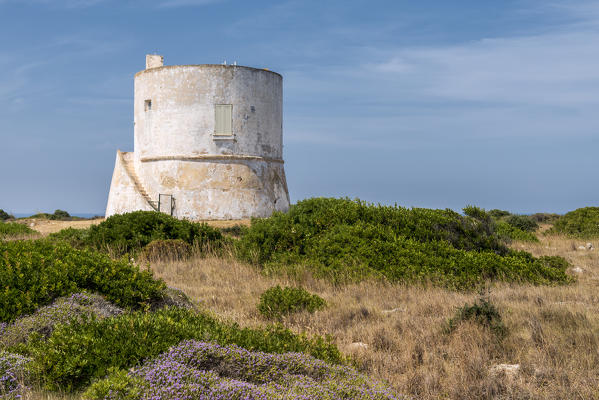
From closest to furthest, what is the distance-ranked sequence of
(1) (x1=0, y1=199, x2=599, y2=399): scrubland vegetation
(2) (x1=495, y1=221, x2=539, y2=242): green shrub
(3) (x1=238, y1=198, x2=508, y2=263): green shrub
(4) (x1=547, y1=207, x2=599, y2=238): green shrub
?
1. (1) (x1=0, y1=199, x2=599, y2=399): scrubland vegetation
2. (3) (x1=238, y1=198, x2=508, y2=263): green shrub
3. (2) (x1=495, y1=221, x2=539, y2=242): green shrub
4. (4) (x1=547, y1=207, x2=599, y2=238): green shrub

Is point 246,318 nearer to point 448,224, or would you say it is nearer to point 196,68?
point 448,224

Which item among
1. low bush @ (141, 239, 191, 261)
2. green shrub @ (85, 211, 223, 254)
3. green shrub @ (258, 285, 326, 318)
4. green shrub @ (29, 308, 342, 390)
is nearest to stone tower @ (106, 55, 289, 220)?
green shrub @ (85, 211, 223, 254)

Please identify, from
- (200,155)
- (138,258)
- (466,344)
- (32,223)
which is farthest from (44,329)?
(32,223)

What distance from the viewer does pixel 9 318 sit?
17.4 feet

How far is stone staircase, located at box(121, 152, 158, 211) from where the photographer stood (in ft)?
86.4

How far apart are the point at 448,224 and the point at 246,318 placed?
634 cm

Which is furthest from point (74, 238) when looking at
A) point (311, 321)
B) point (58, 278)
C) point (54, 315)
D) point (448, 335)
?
point (448, 335)

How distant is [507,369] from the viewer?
4777 mm

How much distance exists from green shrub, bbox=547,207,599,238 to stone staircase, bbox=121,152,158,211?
18711mm

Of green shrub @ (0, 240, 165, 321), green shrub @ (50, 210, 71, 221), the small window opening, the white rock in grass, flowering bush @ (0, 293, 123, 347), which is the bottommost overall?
the white rock in grass

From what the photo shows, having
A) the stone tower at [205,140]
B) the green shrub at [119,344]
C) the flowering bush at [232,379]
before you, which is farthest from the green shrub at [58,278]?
the stone tower at [205,140]

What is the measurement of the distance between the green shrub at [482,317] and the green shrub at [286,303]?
183 cm

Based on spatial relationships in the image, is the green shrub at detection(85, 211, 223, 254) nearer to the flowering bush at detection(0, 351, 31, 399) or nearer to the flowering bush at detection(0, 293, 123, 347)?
the flowering bush at detection(0, 293, 123, 347)

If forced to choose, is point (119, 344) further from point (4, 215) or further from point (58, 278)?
point (4, 215)
